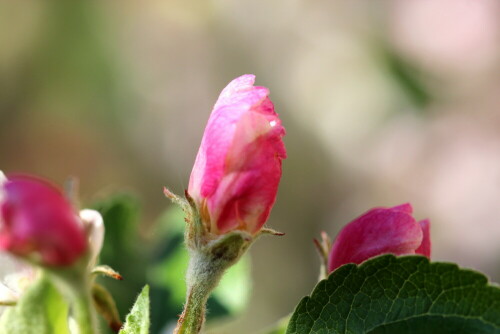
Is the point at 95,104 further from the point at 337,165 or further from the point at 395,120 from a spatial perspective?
the point at 395,120

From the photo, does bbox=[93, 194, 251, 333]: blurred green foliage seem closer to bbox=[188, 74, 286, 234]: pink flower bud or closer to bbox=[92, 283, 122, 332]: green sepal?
bbox=[92, 283, 122, 332]: green sepal

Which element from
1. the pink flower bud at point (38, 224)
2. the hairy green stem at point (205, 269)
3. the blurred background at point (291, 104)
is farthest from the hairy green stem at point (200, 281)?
the blurred background at point (291, 104)

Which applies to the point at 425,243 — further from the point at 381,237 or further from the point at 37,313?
the point at 37,313

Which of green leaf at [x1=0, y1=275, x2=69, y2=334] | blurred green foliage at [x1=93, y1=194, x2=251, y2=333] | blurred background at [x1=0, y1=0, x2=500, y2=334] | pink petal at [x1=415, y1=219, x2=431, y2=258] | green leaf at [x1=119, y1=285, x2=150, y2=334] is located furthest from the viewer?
blurred background at [x1=0, y1=0, x2=500, y2=334]

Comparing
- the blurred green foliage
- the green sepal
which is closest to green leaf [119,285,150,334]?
the green sepal

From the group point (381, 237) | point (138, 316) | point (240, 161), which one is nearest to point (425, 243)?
point (381, 237)

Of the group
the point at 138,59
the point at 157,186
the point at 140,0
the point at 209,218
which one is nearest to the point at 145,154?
the point at 157,186
